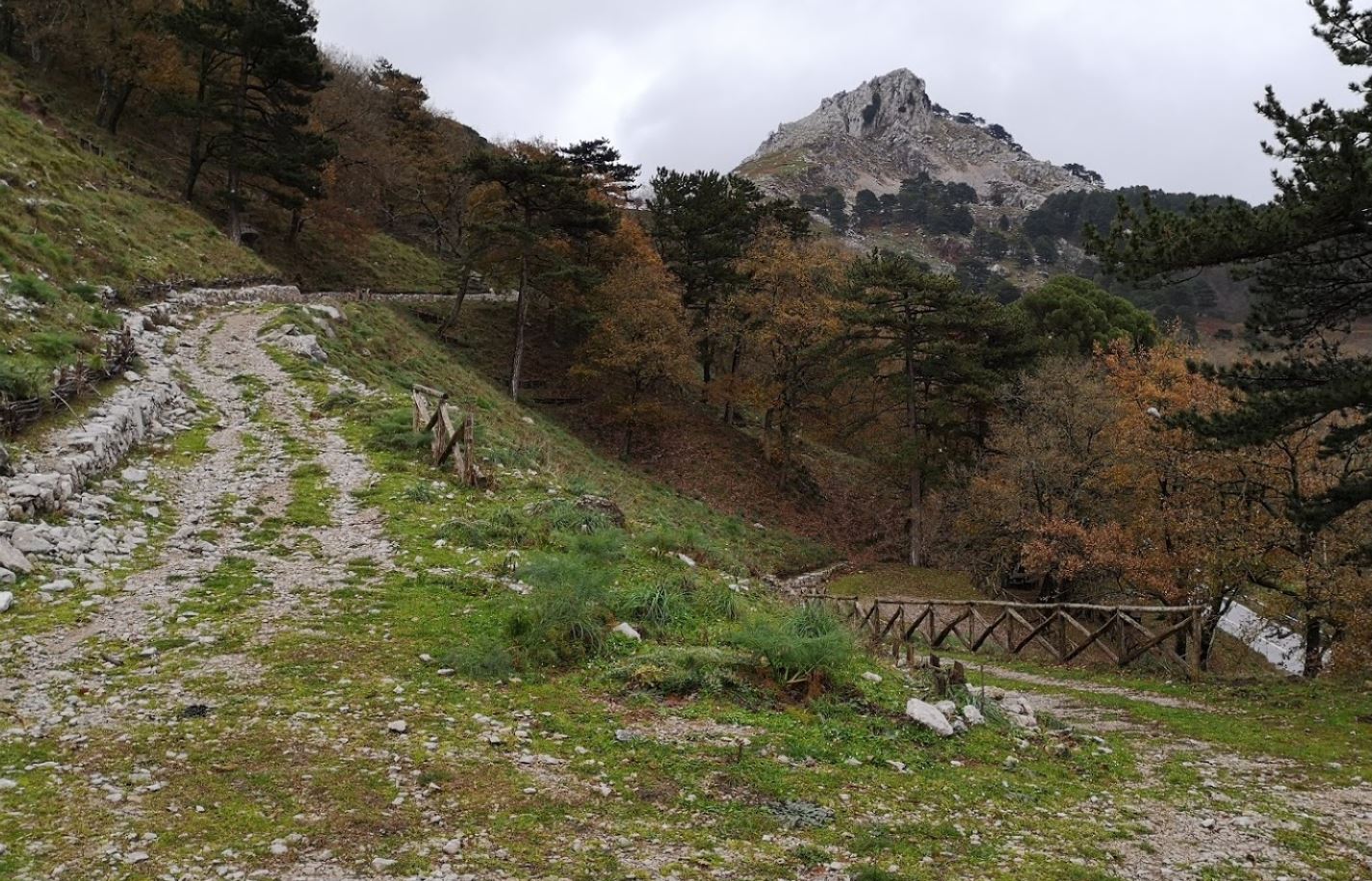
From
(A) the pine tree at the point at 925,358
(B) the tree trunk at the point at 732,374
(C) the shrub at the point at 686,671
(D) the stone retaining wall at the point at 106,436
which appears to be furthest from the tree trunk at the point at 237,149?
(C) the shrub at the point at 686,671

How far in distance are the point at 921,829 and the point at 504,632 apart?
5176 mm

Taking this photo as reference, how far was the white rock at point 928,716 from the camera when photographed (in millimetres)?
8375

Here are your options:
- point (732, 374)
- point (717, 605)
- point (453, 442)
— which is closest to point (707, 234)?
point (732, 374)

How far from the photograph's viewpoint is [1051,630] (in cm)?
2584

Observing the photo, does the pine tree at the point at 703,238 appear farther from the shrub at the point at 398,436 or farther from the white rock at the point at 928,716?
the white rock at the point at 928,716

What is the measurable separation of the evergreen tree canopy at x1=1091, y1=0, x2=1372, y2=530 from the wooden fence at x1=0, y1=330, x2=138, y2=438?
17.7m

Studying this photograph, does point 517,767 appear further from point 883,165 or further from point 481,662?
point 883,165

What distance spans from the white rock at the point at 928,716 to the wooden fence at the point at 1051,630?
99.9 inches

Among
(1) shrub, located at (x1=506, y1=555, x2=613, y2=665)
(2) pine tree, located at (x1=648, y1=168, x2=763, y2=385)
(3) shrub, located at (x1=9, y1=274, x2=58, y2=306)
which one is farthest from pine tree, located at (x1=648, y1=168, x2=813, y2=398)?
(1) shrub, located at (x1=506, y1=555, x2=613, y2=665)

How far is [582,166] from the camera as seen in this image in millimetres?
51188

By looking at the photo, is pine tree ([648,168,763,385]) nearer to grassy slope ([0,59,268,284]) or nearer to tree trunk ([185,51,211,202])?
grassy slope ([0,59,268,284])

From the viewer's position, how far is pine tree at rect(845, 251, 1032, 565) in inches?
1345

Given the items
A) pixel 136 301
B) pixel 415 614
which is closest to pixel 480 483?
pixel 415 614

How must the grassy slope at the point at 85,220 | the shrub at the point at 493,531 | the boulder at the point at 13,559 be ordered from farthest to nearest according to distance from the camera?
the grassy slope at the point at 85,220, the shrub at the point at 493,531, the boulder at the point at 13,559
